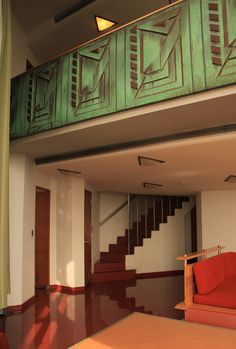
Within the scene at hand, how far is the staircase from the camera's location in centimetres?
782

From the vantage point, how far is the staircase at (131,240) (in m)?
7.82

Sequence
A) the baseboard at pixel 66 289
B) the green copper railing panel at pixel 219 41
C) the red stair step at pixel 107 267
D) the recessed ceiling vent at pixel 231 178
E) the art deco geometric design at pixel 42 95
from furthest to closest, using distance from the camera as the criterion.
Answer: the red stair step at pixel 107 267
the baseboard at pixel 66 289
the recessed ceiling vent at pixel 231 178
the art deco geometric design at pixel 42 95
the green copper railing panel at pixel 219 41

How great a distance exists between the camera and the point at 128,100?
3301 mm

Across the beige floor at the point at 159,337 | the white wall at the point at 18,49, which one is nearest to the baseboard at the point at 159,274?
the beige floor at the point at 159,337

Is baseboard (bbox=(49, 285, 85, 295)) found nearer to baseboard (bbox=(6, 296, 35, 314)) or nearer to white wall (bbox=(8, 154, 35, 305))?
white wall (bbox=(8, 154, 35, 305))

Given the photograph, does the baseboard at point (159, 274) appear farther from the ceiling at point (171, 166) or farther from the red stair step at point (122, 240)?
the ceiling at point (171, 166)

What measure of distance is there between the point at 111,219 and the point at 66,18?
5132 millimetres

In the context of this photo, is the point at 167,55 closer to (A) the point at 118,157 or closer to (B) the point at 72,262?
(A) the point at 118,157

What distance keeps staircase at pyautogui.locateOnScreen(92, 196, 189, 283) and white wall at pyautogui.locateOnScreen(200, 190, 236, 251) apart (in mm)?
1463

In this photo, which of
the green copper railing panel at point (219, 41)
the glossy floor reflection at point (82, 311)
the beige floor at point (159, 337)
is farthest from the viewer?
the glossy floor reflection at point (82, 311)

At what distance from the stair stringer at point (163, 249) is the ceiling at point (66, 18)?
524cm

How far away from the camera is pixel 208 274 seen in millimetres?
4500

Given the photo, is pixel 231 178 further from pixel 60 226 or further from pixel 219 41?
pixel 219 41

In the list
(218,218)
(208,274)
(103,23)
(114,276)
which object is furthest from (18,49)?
(218,218)
